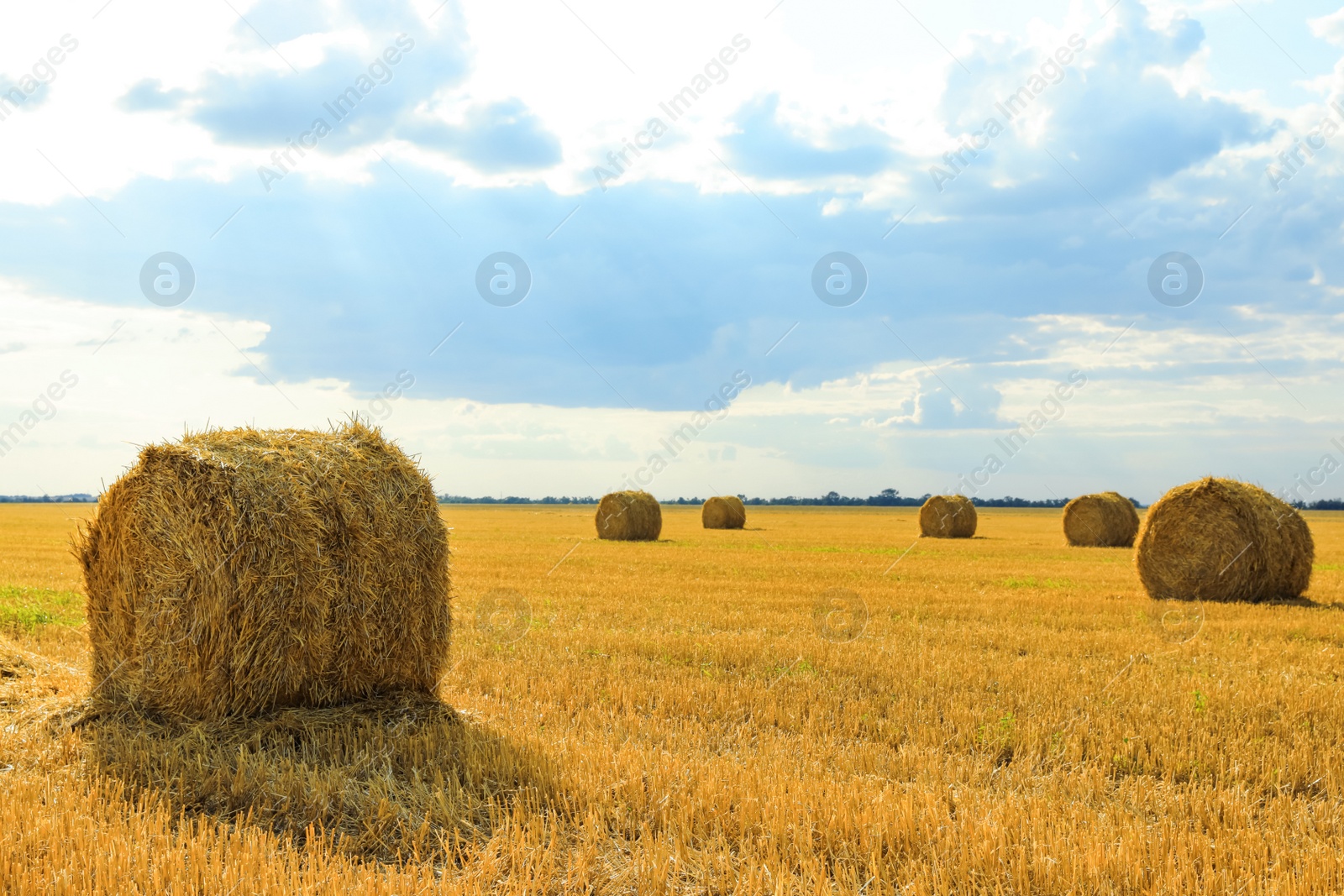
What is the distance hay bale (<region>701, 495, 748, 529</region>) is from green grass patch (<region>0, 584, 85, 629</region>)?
1273 inches

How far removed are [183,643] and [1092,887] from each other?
665cm

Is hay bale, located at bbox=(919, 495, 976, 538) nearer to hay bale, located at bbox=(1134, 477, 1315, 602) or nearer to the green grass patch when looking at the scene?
hay bale, located at bbox=(1134, 477, 1315, 602)

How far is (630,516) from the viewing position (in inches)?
1316

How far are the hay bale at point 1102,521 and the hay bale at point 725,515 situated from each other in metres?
16.9

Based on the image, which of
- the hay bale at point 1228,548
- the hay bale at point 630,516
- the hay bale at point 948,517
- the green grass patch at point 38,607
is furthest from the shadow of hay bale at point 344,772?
the hay bale at point 948,517

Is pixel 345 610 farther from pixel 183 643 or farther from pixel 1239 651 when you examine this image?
pixel 1239 651

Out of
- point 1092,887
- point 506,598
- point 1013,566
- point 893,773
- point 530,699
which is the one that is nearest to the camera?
point 1092,887

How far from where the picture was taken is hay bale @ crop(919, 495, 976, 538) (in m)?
37.5

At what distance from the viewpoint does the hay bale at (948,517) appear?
37531 mm

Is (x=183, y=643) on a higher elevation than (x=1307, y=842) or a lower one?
higher

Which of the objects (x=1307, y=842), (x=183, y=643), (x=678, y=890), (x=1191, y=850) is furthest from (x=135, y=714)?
(x=1307, y=842)

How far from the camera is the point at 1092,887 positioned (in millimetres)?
4375

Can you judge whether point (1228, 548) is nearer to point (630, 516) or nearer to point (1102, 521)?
point (1102, 521)


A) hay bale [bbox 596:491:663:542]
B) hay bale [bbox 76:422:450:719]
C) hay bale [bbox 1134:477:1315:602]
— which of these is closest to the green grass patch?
hay bale [bbox 76:422:450:719]
